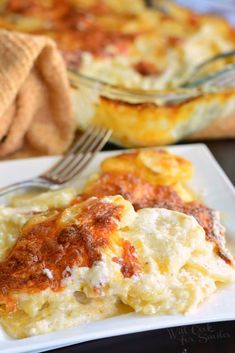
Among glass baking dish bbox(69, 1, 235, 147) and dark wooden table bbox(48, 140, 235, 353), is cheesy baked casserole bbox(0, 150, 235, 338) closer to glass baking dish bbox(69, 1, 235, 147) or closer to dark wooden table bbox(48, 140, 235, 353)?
dark wooden table bbox(48, 140, 235, 353)

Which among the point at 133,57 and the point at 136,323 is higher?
the point at 133,57

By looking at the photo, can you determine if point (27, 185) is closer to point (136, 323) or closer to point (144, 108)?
point (144, 108)

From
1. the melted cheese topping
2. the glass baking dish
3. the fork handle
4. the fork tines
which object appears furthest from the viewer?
the melted cheese topping

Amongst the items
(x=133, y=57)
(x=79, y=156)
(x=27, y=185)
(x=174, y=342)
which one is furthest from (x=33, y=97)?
(x=174, y=342)

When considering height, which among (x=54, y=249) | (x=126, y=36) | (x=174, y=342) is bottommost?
(x=174, y=342)

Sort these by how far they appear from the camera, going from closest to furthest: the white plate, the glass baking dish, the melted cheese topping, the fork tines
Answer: the white plate, the fork tines, the glass baking dish, the melted cheese topping

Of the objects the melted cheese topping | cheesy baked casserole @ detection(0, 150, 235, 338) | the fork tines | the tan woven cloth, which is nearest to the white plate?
cheesy baked casserole @ detection(0, 150, 235, 338)
